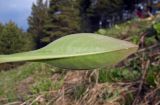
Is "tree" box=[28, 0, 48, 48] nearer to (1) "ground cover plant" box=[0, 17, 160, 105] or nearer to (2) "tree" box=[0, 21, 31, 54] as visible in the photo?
(2) "tree" box=[0, 21, 31, 54]

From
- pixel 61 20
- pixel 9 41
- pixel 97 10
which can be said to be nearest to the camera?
pixel 9 41

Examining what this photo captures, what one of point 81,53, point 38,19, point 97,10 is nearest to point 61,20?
point 97,10

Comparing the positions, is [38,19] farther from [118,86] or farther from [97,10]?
[118,86]

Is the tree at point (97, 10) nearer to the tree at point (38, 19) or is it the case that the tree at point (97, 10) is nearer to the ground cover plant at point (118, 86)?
the tree at point (38, 19)

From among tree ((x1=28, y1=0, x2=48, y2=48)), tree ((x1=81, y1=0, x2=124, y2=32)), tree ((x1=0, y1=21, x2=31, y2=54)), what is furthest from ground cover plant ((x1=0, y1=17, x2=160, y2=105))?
tree ((x1=28, y1=0, x2=48, y2=48))

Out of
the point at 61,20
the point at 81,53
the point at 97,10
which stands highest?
the point at 97,10

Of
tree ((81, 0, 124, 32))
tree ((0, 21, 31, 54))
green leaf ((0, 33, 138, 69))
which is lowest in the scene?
tree ((0, 21, 31, 54))
